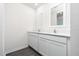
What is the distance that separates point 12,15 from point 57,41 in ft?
7.91

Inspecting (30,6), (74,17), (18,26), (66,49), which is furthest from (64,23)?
(30,6)

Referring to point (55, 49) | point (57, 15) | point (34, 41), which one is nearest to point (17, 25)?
point (34, 41)

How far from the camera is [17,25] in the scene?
3420 millimetres

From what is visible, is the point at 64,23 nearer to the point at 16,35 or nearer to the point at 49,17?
the point at 49,17

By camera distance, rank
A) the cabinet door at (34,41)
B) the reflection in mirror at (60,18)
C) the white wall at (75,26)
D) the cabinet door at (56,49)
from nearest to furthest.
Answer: the white wall at (75,26), the cabinet door at (56,49), the reflection in mirror at (60,18), the cabinet door at (34,41)

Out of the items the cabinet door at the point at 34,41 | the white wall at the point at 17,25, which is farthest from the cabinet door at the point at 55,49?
the white wall at the point at 17,25

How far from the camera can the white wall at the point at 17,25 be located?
9.95 ft

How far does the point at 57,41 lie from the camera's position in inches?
67.4

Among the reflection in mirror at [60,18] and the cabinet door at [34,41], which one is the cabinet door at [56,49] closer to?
the reflection in mirror at [60,18]

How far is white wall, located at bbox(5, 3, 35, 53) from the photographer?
3.03m

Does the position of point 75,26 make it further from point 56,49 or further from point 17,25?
point 17,25

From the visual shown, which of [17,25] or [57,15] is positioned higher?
[57,15]

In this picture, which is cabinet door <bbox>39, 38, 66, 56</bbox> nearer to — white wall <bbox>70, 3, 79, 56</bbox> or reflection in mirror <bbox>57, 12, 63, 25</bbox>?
reflection in mirror <bbox>57, 12, 63, 25</bbox>

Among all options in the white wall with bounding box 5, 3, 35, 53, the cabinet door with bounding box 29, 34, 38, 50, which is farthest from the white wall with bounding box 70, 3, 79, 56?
the white wall with bounding box 5, 3, 35, 53
